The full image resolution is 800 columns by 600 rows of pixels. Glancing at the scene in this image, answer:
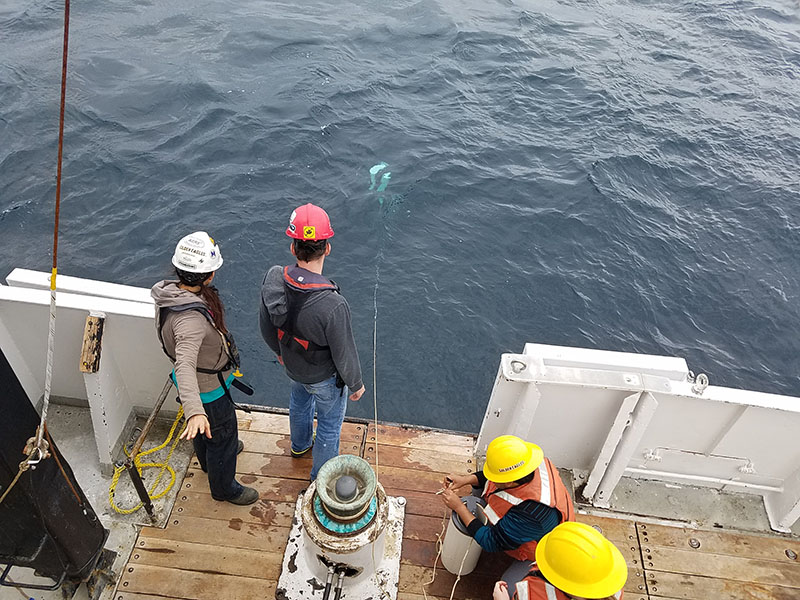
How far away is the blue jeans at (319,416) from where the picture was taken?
3.61 m

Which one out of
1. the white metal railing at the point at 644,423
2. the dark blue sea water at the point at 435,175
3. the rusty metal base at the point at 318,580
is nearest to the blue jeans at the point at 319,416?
the rusty metal base at the point at 318,580

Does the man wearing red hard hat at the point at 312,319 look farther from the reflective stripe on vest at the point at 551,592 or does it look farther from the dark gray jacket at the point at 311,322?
the reflective stripe on vest at the point at 551,592

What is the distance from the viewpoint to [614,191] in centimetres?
1088

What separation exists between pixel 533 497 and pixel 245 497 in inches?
86.2

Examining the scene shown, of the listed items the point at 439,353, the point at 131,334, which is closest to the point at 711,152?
the point at 439,353

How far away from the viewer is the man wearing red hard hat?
3.05 m

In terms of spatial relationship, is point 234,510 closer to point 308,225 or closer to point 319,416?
point 319,416

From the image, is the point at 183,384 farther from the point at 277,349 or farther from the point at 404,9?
the point at 404,9

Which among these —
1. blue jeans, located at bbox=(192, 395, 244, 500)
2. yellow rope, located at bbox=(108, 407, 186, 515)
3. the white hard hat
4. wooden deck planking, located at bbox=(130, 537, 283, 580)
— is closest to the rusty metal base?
wooden deck planking, located at bbox=(130, 537, 283, 580)

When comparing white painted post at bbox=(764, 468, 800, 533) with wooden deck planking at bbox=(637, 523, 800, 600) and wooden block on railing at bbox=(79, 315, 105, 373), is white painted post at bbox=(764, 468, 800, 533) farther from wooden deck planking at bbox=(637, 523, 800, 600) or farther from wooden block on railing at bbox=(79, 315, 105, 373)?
wooden block on railing at bbox=(79, 315, 105, 373)

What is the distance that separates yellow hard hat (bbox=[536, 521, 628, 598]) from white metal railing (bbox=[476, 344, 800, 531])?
4.50 ft

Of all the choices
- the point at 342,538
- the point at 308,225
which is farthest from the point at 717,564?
the point at 308,225

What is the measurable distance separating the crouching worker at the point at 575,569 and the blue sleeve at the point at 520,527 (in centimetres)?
26

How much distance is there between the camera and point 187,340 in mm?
2912
